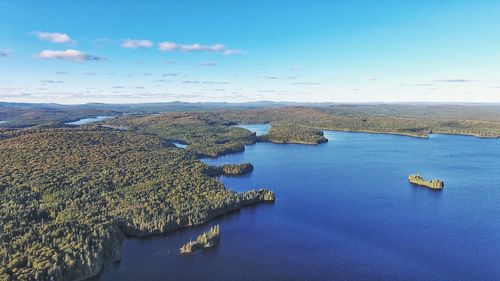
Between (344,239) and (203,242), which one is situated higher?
(203,242)

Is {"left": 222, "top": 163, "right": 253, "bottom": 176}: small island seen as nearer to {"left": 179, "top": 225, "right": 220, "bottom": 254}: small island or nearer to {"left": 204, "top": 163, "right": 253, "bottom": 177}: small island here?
{"left": 204, "top": 163, "right": 253, "bottom": 177}: small island

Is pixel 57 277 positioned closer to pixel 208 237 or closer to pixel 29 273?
pixel 29 273

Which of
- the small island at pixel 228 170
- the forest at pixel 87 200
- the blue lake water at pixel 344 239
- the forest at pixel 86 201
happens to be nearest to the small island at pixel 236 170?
the small island at pixel 228 170

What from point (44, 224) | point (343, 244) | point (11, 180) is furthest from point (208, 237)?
point (11, 180)

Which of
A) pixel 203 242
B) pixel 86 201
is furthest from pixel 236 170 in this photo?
pixel 203 242

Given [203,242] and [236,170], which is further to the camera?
[236,170]

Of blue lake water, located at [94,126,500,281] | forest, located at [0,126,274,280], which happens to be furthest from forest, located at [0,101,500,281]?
blue lake water, located at [94,126,500,281]

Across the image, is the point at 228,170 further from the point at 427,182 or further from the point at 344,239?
the point at 344,239
